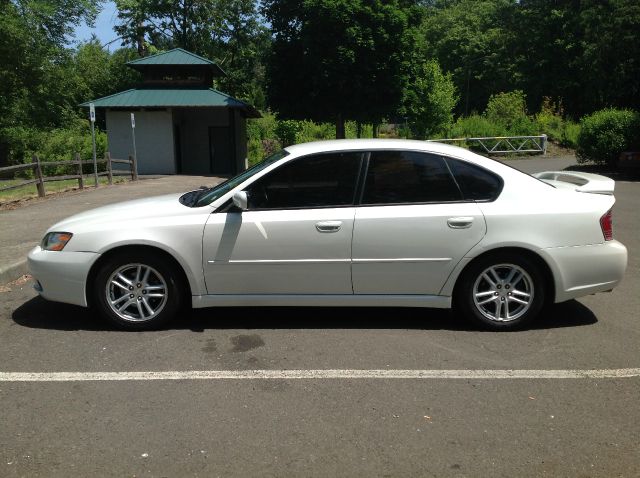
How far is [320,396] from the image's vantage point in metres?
3.85

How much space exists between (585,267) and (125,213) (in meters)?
3.98

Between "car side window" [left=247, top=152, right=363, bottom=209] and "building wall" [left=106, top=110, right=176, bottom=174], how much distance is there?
2323cm

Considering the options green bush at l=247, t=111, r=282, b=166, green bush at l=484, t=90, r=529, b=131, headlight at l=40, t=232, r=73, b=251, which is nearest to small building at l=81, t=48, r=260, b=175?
green bush at l=247, t=111, r=282, b=166

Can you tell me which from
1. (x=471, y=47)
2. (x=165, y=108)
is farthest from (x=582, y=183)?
(x=471, y=47)

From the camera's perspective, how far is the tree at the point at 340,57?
78.0 ft

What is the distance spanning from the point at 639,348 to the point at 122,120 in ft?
85.5

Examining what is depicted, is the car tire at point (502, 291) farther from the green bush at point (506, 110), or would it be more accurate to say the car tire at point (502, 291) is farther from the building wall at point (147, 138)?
the green bush at point (506, 110)

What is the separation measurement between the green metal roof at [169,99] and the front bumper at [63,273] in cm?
2118

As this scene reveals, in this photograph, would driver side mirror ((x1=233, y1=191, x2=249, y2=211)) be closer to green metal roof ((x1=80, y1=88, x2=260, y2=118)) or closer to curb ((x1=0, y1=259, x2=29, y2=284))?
curb ((x1=0, y1=259, x2=29, y2=284))

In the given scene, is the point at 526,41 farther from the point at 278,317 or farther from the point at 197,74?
the point at 278,317

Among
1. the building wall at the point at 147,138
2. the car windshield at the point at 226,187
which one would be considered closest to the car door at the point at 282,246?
the car windshield at the point at 226,187

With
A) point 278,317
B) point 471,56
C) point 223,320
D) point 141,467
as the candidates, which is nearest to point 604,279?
point 278,317

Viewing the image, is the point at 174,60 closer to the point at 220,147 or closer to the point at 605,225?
the point at 220,147

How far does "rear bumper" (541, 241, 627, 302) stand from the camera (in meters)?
5.00
